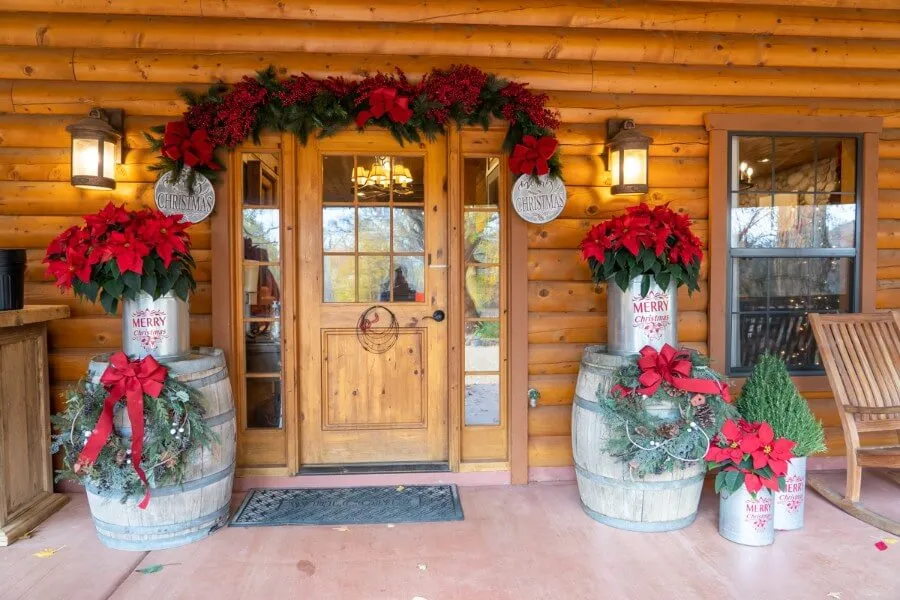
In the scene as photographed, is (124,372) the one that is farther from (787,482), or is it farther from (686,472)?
(787,482)

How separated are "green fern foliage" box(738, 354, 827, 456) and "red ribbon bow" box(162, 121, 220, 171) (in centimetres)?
305

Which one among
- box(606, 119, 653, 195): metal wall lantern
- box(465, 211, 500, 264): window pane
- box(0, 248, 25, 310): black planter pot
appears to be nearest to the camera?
box(0, 248, 25, 310): black planter pot

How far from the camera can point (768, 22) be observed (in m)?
3.20

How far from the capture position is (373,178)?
325 cm

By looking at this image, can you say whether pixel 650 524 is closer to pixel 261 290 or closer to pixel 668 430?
pixel 668 430

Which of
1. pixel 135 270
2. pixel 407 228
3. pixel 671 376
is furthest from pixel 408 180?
pixel 671 376

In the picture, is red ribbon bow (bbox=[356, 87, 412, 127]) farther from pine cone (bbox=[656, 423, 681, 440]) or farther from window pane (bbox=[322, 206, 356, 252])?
pine cone (bbox=[656, 423, 681, 440])

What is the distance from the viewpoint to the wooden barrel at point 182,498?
2.45 m

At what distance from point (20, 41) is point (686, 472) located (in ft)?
13.2

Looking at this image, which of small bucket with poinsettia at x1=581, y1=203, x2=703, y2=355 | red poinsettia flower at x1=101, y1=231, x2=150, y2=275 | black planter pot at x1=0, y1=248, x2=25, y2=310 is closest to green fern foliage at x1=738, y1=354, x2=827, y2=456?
small bucket with poinsettia at x1=581, y1=203, x2=703, y2=355

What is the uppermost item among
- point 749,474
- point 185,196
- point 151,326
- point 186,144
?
point 186,144

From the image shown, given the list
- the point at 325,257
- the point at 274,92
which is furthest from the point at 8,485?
the point at 274,92

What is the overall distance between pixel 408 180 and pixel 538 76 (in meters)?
0.95

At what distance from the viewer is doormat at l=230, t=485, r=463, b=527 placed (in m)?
2.76
